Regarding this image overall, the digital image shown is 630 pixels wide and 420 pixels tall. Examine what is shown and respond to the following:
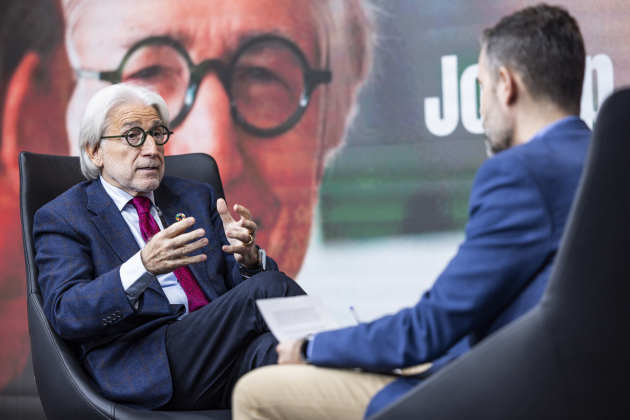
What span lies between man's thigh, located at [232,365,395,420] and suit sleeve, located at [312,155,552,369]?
0.07 meters

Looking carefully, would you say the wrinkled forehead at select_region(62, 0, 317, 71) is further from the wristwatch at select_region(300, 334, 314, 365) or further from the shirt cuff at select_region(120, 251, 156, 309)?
the wristwatch at select_region(300, 334, 314, 365)

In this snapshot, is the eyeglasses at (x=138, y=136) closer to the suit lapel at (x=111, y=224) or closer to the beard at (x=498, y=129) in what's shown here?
the suit lapel at (x=111, y=224)

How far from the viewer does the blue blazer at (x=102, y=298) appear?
5.04ft

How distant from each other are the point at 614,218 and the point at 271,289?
0.97 meters

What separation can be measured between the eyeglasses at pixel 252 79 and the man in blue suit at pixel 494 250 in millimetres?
2097

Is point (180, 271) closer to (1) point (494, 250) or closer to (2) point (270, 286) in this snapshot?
(2) point (270, 286)

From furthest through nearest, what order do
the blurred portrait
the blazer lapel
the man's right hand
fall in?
1. the blurred portrait
2. the blazer lapel
3. the man's right hand

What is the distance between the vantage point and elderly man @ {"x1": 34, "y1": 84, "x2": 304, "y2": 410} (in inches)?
60.4

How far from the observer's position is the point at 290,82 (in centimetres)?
318

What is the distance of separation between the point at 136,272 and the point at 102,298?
110 mm

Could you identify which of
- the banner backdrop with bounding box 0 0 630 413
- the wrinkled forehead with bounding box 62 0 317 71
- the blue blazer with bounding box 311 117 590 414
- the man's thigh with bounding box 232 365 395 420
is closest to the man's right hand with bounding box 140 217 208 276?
the man's thigh with bounding box 232 365 395 420

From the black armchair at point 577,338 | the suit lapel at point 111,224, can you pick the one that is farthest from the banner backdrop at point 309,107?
the black armchair at point 577,338

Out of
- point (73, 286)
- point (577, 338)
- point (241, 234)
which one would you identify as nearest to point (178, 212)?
point (241, 234)

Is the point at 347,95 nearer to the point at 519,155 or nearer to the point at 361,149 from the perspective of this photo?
the point at 361,149
